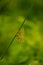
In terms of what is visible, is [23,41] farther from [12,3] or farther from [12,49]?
[12,3]

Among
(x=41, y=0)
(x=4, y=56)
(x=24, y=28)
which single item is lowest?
(x=4, y=56)

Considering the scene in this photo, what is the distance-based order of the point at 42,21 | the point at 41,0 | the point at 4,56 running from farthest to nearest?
the point at 41,0 < the point at 42,21 < the point at 4,56

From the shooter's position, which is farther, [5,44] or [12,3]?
[12,3]

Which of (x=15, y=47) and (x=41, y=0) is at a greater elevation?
(x=41, y=0)

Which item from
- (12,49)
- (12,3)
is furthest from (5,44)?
(12,3)

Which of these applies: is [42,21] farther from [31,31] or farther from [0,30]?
[0,30]

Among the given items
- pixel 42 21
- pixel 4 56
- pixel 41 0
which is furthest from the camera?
pixel 41 0

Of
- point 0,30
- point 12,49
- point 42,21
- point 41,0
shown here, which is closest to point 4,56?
point 12,49
